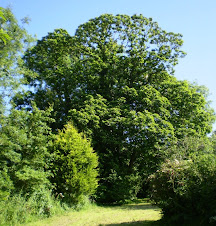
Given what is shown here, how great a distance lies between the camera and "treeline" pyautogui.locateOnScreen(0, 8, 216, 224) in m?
9.43

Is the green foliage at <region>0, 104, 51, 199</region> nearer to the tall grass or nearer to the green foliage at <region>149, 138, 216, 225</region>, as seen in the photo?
the tall grass

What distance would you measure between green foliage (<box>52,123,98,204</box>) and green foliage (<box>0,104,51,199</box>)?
1.44 m

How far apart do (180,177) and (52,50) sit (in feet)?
56.3

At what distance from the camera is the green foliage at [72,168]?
1235 cm

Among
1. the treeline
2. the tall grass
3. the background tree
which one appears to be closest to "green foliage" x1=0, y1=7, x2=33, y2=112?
the treeline

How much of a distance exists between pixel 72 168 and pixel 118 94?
904 cm

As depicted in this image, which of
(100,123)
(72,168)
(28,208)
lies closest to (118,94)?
(100,123)

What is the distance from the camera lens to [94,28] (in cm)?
2056

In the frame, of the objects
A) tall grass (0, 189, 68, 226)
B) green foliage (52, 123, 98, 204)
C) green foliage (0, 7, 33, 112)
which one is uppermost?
green foliage (0, 7, 33, 112)

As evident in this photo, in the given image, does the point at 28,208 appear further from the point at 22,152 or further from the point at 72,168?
the point at 72,168

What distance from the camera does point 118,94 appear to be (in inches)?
774

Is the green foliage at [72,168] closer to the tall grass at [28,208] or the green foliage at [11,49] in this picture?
the tall grass at [28,208]

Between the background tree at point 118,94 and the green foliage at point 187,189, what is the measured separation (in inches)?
327

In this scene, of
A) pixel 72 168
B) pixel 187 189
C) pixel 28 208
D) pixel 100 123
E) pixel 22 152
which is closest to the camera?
pixel 187 189
